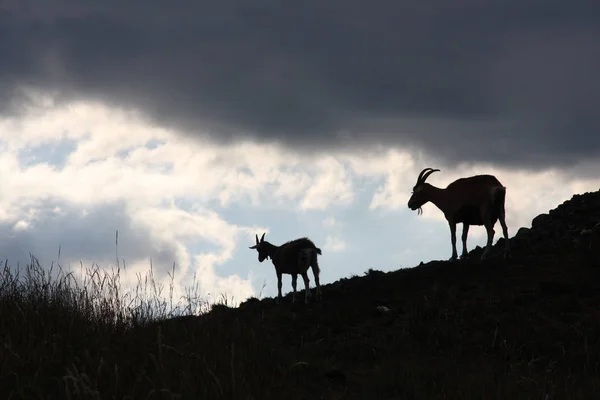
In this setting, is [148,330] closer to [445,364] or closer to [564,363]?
[445,364]

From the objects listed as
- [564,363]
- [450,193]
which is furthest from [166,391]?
[450,193]

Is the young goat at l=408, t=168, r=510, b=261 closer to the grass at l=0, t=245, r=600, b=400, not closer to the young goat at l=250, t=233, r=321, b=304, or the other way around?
the grass at l=0, t=245, r=600, b=400

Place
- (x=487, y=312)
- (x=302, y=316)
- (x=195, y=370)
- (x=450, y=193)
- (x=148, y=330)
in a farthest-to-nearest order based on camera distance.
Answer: (x=450, y=193) → (x=302, y=316) → (x=487, y=312) → (x=148, y=330) → (x=195, y=370)

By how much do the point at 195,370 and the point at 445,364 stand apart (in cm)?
501

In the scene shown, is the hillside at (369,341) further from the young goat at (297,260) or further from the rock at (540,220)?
the rock at (540,220)

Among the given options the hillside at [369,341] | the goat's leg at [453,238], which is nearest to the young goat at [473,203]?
the goat's leg at [453,238]

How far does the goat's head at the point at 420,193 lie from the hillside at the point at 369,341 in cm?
242

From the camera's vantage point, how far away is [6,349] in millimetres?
8117

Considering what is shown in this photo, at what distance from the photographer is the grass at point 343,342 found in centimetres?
753

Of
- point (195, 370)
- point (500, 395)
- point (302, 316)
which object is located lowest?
point (500, 395)

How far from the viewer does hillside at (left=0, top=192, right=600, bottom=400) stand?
7.56m

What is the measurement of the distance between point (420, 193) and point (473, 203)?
7.54 ft

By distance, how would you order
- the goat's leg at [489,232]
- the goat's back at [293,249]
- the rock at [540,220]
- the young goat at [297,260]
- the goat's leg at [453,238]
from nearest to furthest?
1. the young goat at [297,260]
2. the goat's back at [293,249]
3. the goat's leg at [489,232]
4. the goat's leg at [453,238]
5. the rock at [540,220]

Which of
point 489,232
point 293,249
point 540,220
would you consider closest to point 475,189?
point 489,232
